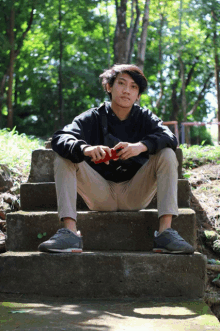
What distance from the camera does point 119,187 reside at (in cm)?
335

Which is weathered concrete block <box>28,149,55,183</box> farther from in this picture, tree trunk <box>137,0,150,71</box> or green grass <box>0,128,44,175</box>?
tree trunk <box>137,0,150,71</box>

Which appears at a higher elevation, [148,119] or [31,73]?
[31,73]

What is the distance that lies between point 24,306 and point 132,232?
41.0 inches

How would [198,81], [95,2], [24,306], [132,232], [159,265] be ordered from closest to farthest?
[24,306] < [159,265] < [132,232] < [95,2] < [198,81]

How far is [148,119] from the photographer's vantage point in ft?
11.5

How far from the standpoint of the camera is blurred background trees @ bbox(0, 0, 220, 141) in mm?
15828

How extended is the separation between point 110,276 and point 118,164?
3.16 ft

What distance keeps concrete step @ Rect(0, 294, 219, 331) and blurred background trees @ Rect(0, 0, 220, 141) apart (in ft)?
42.6

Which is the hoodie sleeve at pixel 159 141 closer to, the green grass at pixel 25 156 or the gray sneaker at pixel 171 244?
the gray sneaker at pixel 171 244

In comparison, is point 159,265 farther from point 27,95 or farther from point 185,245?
point 27,95

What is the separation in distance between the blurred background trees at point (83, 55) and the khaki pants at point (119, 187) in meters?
12.3

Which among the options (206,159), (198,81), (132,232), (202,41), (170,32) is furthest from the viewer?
→ (198,81)

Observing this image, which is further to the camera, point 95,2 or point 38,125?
point 38,125

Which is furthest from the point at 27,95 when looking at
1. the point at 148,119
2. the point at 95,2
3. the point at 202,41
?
the point at 148,119
